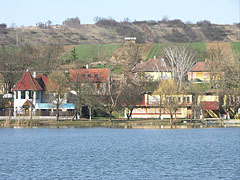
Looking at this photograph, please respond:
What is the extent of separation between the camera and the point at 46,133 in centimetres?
6762

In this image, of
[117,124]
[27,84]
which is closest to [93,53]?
[27,84]

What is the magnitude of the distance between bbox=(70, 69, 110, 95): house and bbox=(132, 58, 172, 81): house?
1232 cm

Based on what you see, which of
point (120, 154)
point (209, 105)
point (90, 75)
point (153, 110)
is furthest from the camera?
point (90, 75)

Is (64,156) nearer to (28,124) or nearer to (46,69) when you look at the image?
(28,124)

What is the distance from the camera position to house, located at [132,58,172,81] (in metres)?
114

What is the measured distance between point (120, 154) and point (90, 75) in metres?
54.8

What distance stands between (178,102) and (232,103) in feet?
34.9

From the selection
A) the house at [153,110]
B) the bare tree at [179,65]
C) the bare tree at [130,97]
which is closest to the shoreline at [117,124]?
the bare tree at [130,97]

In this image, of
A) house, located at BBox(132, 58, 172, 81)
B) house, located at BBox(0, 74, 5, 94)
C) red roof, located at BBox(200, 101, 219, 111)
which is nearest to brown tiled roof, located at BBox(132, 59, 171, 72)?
house, located at BBox(132, 58, 172, 81)

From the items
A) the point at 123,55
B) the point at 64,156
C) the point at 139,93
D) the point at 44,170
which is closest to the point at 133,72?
the point at 123,55

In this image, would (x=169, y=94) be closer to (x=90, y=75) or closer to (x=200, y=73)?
(x=90, y=75)

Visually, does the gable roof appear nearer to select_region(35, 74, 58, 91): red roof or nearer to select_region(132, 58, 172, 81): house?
select_region(132, 58, 172, 81): house

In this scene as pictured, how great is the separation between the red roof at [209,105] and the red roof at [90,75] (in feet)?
64.5

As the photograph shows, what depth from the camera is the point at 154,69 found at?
11669 cm
